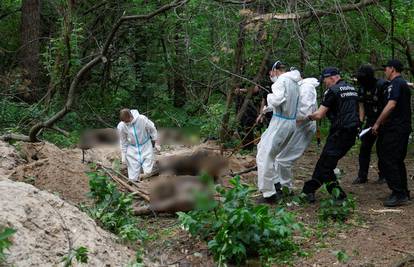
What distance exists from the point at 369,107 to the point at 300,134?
3.97ft

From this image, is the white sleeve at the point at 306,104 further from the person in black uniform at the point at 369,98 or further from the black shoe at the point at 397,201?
the black shoe at the point at 397,201

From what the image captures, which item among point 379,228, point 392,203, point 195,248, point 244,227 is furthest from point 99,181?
point 392,203

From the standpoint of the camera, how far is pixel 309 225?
6.80 metres

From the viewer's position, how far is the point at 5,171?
898 cm

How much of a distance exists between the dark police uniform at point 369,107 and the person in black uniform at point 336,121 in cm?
78

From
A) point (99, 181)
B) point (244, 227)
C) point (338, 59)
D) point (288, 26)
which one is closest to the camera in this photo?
point (244, 227)

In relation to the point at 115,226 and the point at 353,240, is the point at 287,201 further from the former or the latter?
the point at 115,226

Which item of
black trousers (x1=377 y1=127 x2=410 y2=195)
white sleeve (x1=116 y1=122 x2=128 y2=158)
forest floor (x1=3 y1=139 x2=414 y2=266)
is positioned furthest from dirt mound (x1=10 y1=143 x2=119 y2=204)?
black trousers (x1=377 y1=127 x2=410 y2=195)

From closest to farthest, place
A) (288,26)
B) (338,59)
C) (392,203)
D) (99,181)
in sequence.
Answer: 1. (99,181)
2. (392,203)
3. (288,26)
4. (338,59)

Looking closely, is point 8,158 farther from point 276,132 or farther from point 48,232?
point 48,232

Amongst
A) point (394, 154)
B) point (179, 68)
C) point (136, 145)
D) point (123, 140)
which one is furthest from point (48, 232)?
point (179, 68)

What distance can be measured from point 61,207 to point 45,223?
510 millimetres

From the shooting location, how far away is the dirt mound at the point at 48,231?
4625 mm

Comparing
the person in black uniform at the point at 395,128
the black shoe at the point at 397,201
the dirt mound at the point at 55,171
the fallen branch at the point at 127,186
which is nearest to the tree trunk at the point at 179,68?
the dirt mound at the point at 55,171
